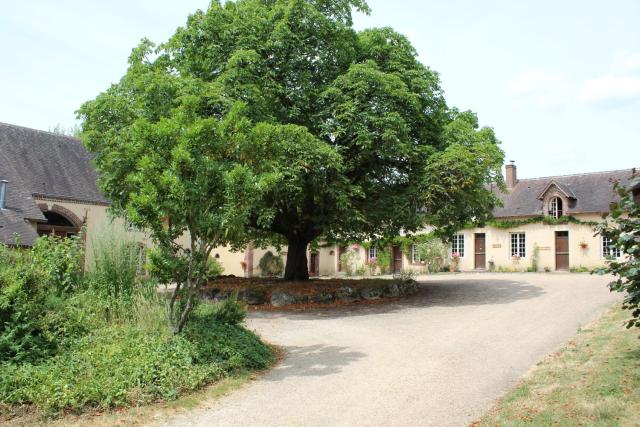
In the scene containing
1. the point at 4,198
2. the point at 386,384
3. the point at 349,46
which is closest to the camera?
the point at 386,384

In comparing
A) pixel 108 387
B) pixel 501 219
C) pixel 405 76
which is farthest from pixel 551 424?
pixel 501 219

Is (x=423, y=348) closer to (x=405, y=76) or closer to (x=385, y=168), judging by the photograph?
(x=385, y=168)

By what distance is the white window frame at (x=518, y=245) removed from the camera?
27.9 metres

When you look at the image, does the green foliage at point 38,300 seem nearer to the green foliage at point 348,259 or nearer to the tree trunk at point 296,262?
the tree trunk at point 296,262

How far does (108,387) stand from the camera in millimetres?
6090

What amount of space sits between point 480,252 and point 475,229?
136 centimetres

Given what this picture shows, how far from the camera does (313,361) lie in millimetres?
8180

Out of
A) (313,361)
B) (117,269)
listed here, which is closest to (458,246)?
(313,361)

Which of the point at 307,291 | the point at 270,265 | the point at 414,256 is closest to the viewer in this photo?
the point at 307,291

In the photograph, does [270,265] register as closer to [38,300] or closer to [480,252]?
[480,252]

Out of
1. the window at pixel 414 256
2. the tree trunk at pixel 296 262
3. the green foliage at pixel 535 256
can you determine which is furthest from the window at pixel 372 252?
the tree trunk at pixel 296 262

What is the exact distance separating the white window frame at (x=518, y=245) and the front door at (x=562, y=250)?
1652mm

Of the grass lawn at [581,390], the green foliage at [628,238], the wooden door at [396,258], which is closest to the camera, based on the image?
the grass lawn at [581,390]

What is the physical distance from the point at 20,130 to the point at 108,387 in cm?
2189
